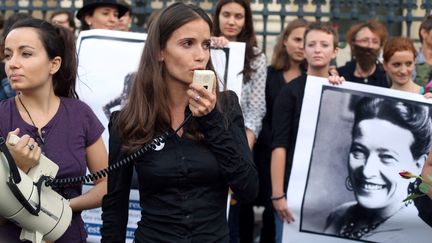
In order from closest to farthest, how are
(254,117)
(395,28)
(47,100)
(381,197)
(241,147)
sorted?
(241,147), (47,100), (381,197), (254,117), (395,28)

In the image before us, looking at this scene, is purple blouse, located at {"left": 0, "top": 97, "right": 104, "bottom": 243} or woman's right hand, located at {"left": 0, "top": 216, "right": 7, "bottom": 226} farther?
purple blouse, located at {"left": 0, "top": 97, "right": 104, "bottom": 243}

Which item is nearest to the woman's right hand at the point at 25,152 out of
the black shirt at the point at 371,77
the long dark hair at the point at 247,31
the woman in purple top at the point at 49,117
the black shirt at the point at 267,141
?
the woman in purple top at the point at 49,117

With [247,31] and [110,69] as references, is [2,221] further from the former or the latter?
[247,31]

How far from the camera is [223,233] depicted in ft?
11.1

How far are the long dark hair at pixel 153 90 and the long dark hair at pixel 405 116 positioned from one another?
6.71ft

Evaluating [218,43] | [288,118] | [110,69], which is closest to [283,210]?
[288,118]

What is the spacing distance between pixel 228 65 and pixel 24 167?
7.41 ft

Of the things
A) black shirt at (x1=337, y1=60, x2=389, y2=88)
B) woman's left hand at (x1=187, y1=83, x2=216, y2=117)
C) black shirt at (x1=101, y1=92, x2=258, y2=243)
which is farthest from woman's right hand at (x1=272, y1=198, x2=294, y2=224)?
woman's left hand at (x1=187, y1=83, x2=216, y2=117)

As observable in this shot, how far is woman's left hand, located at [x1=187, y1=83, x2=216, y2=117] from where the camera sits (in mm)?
3148

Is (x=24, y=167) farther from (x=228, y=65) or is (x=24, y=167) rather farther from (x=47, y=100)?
(x=228, y=65)

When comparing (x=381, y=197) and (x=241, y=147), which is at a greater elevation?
(x=241, y=147)

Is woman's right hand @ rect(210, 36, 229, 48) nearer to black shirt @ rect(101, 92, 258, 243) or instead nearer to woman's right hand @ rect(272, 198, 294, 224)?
woman's right hand @ rect(272, 198, 294, 224)

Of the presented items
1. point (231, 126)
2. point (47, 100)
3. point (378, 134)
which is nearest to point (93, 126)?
point (47, 100)

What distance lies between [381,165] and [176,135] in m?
2.22
